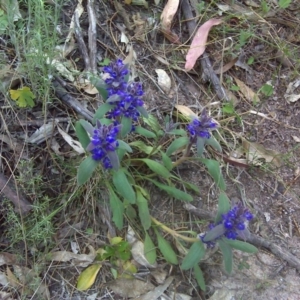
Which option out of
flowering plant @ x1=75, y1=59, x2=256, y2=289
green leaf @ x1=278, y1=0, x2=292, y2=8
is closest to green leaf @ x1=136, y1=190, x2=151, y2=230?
flowering plant @ x1=75, y1=59, x2=256, y2=289

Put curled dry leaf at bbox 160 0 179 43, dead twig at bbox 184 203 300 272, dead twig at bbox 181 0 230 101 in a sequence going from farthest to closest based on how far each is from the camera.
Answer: curled dry leaf at bbox 160 0 179 43 → dead twig at bbox 181 0 230 101 → dead twig at bbox 184 203 300 272

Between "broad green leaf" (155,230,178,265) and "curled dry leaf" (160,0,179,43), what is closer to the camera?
"broad green leaf" (155,230,178,265)

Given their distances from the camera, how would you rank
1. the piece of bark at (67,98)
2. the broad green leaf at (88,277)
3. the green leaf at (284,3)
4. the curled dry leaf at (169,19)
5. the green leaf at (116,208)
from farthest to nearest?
the green leaf at (284,3)
the curled dry leaf at (169,19)
the piece of bark at (67,98)
the broad green leaf at (88,277)
the green leaf at (116,208)

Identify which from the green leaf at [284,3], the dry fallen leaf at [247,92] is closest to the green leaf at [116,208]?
the dry fallen leaf at [247,92]

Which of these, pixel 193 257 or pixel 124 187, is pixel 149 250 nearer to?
pixel 193 257

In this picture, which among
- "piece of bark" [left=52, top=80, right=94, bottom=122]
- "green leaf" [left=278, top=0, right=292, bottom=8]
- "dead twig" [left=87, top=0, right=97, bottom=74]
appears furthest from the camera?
"green leaf" [left=278, top=0, right=292, bottom=8]

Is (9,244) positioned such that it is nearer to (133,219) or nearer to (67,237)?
(67,237)

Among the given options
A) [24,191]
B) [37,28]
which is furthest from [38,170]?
[37,28]

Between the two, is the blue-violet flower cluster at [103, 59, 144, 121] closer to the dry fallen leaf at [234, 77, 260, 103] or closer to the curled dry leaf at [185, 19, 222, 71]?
the curled dry leaf at [185, 19, 222, 71]

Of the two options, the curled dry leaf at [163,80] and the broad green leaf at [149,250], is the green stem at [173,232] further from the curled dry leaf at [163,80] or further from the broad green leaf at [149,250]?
the curled dry leaf at [163,80]
